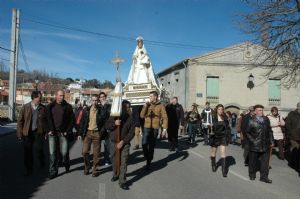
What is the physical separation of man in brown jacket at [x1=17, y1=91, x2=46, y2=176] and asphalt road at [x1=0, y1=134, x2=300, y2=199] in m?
0.46

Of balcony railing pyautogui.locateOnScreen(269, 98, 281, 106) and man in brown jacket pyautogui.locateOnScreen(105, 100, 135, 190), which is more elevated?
balcony railing pyautogui.locateOnScreen(269, 98, 281, 106)

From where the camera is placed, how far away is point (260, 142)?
8406 mm

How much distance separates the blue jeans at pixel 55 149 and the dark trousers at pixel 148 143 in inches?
79.9

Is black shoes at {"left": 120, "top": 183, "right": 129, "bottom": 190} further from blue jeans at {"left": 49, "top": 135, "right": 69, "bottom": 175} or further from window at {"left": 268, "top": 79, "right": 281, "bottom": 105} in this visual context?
window at {"left": 268, "top": 79, "right": 281, "bottom": 105}

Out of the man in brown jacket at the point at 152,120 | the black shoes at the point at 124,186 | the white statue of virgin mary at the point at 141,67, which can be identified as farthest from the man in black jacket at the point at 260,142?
the white statue of virgin mary at the point at 141,67

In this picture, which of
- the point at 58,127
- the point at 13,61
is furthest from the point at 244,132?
the point at 13,61

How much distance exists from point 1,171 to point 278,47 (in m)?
10.2

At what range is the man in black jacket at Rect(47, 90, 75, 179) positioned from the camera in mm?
7996

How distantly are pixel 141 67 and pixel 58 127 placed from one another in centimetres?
644

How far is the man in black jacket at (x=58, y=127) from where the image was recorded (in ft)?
26.2

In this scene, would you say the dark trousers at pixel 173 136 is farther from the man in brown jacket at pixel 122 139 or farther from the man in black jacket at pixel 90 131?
the man in brown jacket at pixel 122 139

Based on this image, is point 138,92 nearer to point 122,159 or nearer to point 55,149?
point 55,149

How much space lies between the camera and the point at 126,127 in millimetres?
7594

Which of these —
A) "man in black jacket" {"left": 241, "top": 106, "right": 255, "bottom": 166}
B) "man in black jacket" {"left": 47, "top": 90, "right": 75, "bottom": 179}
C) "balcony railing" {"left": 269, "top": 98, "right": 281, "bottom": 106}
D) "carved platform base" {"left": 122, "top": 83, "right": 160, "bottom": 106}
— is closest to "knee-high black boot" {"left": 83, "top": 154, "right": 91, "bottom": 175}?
"man in black jacket" {"left": 47, "top": 90, "right": 75, "bottom": 179}
